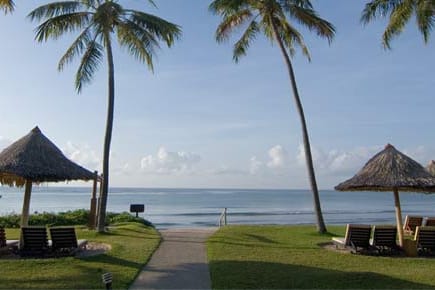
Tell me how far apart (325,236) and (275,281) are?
776 centimetres

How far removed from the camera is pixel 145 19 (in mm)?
16703

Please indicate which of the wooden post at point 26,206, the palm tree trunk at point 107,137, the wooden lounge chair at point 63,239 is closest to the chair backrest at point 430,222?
the palm tree trunk at point 107,137

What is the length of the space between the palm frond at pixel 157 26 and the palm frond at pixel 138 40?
15 centimetres

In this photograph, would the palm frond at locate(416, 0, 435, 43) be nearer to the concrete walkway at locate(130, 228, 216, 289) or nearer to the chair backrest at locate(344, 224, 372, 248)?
the chair backrest at locate(344, 224, 372, 248)

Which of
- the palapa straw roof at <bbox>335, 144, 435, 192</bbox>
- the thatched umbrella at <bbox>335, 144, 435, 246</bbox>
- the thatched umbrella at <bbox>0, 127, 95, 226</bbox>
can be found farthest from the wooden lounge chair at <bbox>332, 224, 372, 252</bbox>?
the thatched umbrella at <bbox>0, 127, 95, 226</bbox>

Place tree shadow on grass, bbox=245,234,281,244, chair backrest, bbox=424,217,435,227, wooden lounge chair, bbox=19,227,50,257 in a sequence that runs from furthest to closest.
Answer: chair backrest, bbox=424,217,435,227
tree shadow on grass, bbox=245,234,281,244
wooden lounge chair, bbox=19,227,50,257

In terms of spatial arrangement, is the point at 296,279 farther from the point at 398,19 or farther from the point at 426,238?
the point at 398,19

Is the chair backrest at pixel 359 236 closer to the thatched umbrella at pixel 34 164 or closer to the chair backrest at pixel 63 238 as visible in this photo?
the chair backrest at pixel 63 238

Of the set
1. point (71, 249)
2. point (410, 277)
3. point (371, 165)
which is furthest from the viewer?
point (371, 165)

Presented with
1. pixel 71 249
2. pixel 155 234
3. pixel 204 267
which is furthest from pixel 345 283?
pixel 155 234

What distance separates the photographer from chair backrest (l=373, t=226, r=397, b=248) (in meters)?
12.3

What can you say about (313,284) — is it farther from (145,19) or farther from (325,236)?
(145,19)

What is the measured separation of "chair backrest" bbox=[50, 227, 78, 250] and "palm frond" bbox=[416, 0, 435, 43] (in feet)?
42.8

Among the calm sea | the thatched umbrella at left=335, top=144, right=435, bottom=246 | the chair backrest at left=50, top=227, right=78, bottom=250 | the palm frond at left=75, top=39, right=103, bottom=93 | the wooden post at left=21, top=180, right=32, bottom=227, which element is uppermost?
the palm frond at left=75, top=39, right=103, bottom=93
